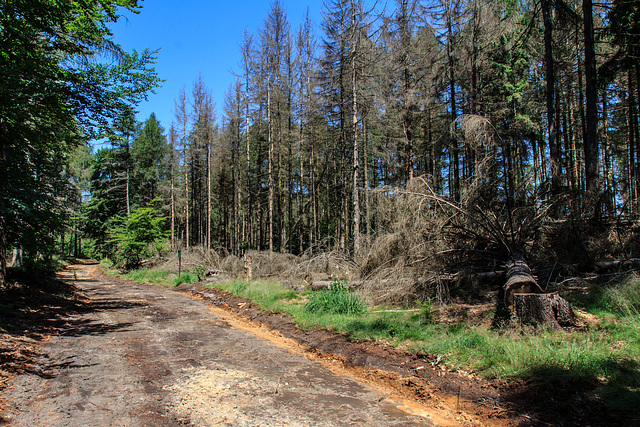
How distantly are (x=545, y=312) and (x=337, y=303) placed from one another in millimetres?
4990

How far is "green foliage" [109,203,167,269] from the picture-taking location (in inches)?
1016

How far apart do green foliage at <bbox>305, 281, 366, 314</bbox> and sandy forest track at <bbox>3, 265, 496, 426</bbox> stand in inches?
72.7

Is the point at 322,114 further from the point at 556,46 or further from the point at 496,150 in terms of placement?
the point at 496,150

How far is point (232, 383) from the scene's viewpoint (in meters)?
4.96

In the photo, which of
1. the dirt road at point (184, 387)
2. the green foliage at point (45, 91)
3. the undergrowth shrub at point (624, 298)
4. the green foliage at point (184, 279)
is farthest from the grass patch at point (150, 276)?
the undergrowth shrub at point (624, 298)

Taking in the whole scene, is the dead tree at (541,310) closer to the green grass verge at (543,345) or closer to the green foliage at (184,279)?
the green grass verge at (543,345)

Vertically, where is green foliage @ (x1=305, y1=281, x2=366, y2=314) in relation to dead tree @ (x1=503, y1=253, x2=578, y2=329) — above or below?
below

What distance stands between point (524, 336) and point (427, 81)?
16.0 metres

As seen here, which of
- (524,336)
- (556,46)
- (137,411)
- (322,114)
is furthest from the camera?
(322,114)

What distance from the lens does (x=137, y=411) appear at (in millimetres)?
3986

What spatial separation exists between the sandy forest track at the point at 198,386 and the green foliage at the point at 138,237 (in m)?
19.7

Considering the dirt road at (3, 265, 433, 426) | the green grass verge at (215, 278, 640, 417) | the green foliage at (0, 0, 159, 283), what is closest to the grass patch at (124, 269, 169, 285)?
the green foliage at (0, 0, 159, 283)

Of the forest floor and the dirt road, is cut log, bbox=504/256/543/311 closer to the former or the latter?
the forest floor

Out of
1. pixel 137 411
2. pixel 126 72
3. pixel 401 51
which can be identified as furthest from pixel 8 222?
pixel 401 51
